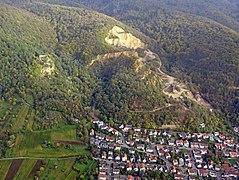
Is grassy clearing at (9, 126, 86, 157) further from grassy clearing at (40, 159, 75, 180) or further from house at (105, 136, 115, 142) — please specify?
house at (105, 136, 115, 142)

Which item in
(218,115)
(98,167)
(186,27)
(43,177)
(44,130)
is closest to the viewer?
(43,177)

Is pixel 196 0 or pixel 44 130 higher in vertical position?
pixel 44 130

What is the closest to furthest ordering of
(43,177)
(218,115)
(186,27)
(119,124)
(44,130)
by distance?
(43,177), (44,130), (119,124), (218,115), (186,27)

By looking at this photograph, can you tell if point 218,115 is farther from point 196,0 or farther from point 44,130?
point 196,0

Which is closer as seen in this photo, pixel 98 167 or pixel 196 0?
pixel 98 167

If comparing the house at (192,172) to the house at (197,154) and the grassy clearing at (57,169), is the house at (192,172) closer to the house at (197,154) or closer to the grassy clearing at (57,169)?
the house at (197,154)

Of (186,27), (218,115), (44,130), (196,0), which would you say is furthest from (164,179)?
(196,0)

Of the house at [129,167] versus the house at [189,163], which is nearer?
the house at [129,167]

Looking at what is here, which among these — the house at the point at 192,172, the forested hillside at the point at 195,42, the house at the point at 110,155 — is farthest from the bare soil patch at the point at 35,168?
the forested hillside at the point at 195,42
